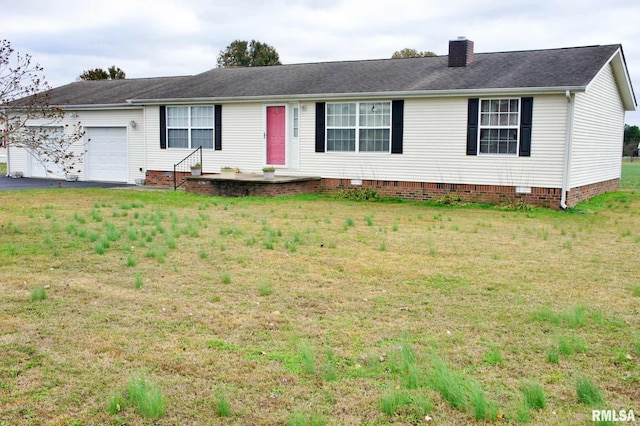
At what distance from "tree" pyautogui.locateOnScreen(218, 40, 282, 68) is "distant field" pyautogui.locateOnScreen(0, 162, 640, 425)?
46283 mm

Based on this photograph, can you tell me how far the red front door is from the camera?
18.6 meters

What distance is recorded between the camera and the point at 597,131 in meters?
17.7

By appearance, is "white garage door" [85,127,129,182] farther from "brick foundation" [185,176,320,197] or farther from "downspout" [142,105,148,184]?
"brick foundation" [185,176,320,197]

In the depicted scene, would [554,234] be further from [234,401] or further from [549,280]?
[234,401]

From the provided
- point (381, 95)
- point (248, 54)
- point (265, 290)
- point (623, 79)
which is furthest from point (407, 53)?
point (265, 290)

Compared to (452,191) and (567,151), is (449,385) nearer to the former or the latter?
(567,151)

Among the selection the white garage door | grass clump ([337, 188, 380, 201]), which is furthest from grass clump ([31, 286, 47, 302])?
the white garage door

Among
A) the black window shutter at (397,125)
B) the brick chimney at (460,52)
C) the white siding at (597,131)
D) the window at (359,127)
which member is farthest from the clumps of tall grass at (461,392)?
the brick chimney at (460,52)

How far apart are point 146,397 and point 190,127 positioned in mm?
16993

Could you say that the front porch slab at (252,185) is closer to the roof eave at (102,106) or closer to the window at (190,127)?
the window at (190,127)

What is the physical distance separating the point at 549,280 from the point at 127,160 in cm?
1799

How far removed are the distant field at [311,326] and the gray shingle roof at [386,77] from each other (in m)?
6.48

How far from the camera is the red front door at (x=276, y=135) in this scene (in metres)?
18.6

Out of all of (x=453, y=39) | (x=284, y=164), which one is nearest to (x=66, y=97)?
(x=284, y=164)
